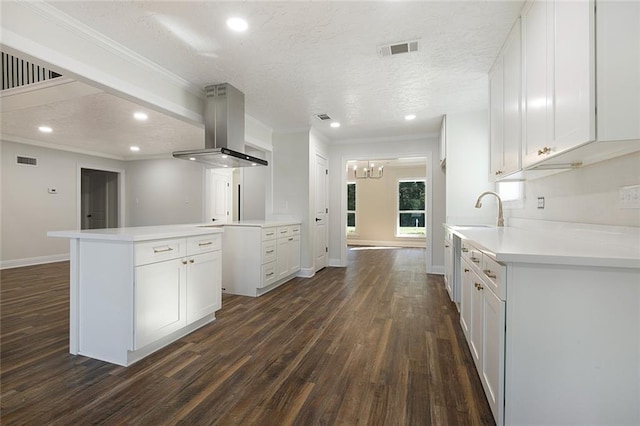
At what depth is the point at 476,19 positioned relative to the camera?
210 cm

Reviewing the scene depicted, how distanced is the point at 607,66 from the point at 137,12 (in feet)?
8.85

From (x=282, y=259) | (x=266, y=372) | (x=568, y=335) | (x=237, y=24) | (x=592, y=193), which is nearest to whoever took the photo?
(x=568, y=335)

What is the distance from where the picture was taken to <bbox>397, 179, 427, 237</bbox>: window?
29.1 ft

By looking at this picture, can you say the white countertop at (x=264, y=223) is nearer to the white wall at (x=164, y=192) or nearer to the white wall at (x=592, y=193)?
the white wall at (x=592, y=193)

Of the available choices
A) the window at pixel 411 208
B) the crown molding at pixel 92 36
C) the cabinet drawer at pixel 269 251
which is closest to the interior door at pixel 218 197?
the cabinet drawer at pixel 269 251

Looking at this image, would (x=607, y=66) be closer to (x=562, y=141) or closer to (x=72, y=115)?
(x=562, y=141)

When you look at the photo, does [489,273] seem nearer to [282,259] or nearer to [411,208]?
[282,259]

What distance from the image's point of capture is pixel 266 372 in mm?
1972

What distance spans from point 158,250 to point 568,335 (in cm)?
246

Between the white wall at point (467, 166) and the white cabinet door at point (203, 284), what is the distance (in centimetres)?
309

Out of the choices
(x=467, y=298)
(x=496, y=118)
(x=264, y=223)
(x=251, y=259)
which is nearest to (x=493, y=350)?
(x=467, y=298)

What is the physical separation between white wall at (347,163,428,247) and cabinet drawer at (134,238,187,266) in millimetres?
7272

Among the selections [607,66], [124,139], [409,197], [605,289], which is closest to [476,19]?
[607,66]

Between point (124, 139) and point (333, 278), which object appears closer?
point (333, 278)
